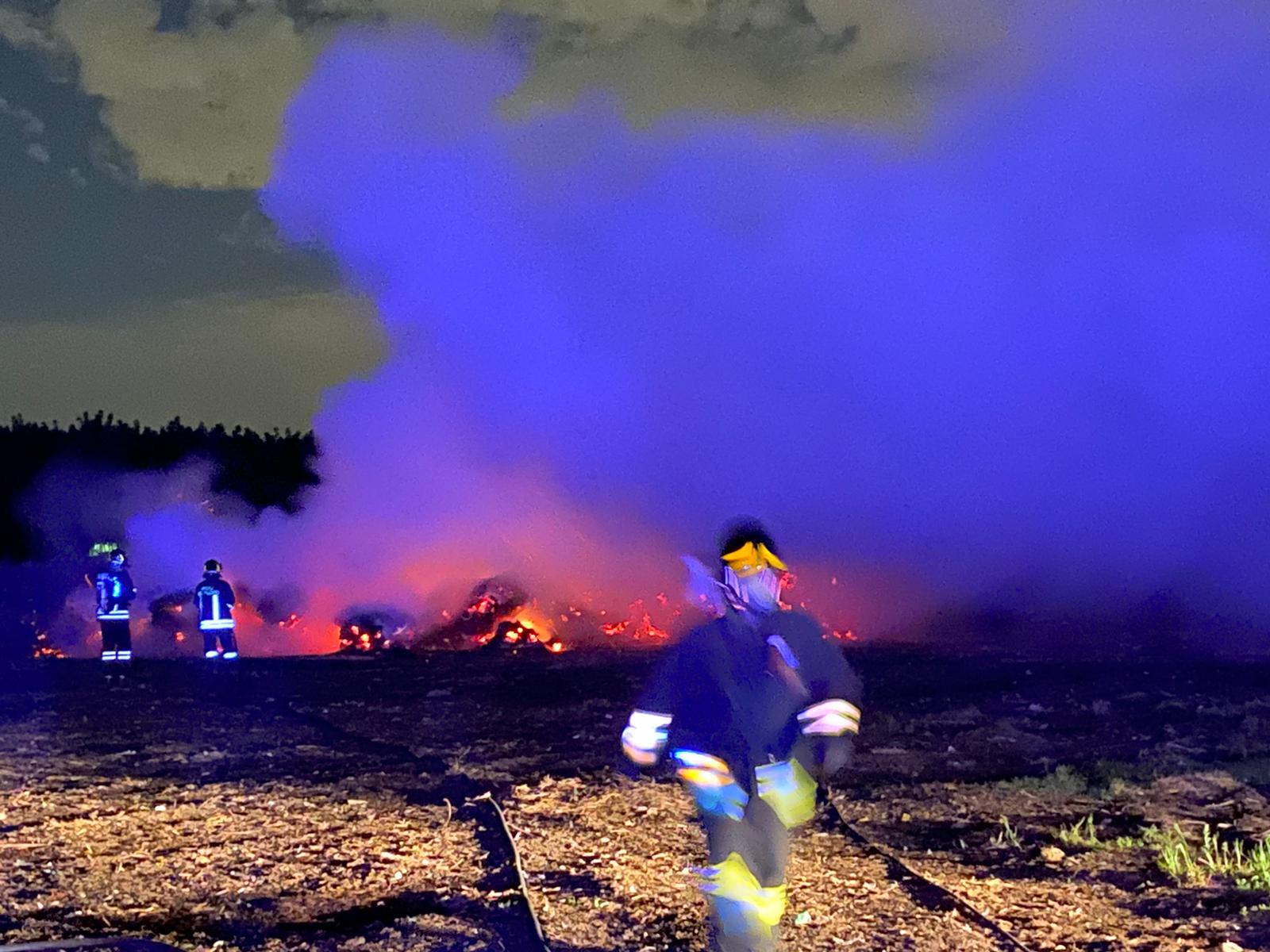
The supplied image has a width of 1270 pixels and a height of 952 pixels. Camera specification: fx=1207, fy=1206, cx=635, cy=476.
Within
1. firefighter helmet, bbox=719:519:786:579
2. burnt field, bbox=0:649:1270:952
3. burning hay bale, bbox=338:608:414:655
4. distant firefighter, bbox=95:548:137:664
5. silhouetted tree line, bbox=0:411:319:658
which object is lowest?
burnt field, bbox=0:649:1270:952

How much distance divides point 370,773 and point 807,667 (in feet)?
17.8

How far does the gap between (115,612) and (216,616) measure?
1269 millimetres

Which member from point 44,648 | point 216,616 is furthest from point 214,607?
point 44,648

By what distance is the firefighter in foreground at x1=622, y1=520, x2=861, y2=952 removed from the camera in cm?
386

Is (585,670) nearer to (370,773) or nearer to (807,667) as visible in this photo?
(370,773)

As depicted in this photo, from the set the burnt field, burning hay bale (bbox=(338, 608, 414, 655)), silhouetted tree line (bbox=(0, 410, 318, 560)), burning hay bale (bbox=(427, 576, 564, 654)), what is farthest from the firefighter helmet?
silhouetted tree line (bbox=(0, 410, 318, 560))

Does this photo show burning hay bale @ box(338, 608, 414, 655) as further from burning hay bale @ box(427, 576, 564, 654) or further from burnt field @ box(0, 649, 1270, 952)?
burnt field @ box(0, 649, 1270, 952)

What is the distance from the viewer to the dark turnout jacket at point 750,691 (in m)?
3.86

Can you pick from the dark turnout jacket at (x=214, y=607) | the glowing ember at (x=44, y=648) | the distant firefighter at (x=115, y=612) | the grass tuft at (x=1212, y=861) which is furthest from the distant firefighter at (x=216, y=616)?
the grass tuft at (x=1212, y=861)

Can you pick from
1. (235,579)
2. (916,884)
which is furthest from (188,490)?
(916,884)

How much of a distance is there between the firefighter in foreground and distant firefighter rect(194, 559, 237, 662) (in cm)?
1154

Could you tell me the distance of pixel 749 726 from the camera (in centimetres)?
386

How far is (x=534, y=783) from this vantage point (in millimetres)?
8062

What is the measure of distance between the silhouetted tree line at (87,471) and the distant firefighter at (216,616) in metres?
5.91
